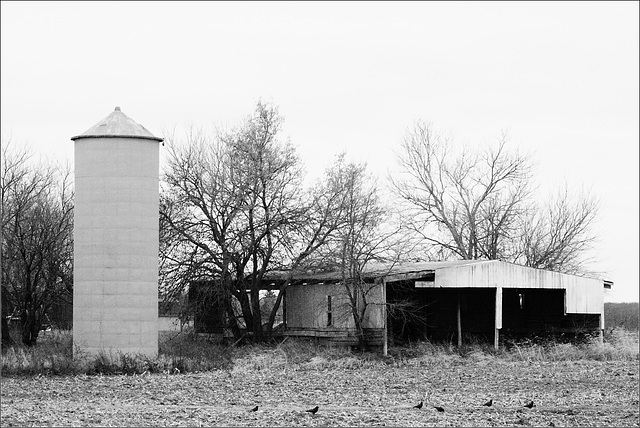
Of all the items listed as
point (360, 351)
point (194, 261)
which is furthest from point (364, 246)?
point (194, 261)

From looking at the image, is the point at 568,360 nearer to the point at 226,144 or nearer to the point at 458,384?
the point at 458,384

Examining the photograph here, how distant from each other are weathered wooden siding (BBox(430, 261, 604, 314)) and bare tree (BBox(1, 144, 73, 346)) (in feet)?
37.5

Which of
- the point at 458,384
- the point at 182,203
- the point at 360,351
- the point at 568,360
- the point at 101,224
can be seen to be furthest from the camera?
the point at 182,203

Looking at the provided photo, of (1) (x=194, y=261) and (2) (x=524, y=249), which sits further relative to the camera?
(2) (x=524, y=249)

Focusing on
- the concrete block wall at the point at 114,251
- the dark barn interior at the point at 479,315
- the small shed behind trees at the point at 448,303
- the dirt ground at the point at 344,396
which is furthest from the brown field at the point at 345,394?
the dark barn interior at the point at 479,315

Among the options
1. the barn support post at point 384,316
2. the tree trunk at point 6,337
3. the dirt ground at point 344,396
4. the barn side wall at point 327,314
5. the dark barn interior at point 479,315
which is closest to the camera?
the dirt ground at point 344,396

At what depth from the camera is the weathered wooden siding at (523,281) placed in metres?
28.6

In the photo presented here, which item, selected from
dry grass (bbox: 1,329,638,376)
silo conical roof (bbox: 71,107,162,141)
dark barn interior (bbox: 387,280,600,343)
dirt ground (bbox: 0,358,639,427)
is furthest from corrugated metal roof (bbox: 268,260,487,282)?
silo conical roof (bbox: 71,107,162,141)

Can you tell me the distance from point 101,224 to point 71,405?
8540mm

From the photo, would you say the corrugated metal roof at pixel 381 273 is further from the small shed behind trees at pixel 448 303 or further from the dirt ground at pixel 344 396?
the dirt ground at pixel 344 396

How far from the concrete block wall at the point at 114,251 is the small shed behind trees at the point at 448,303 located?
6.78 meters

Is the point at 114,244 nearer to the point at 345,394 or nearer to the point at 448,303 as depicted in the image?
the point at 345,394

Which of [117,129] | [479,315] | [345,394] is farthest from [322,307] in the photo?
[345,394]

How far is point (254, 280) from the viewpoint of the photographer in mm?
31453
